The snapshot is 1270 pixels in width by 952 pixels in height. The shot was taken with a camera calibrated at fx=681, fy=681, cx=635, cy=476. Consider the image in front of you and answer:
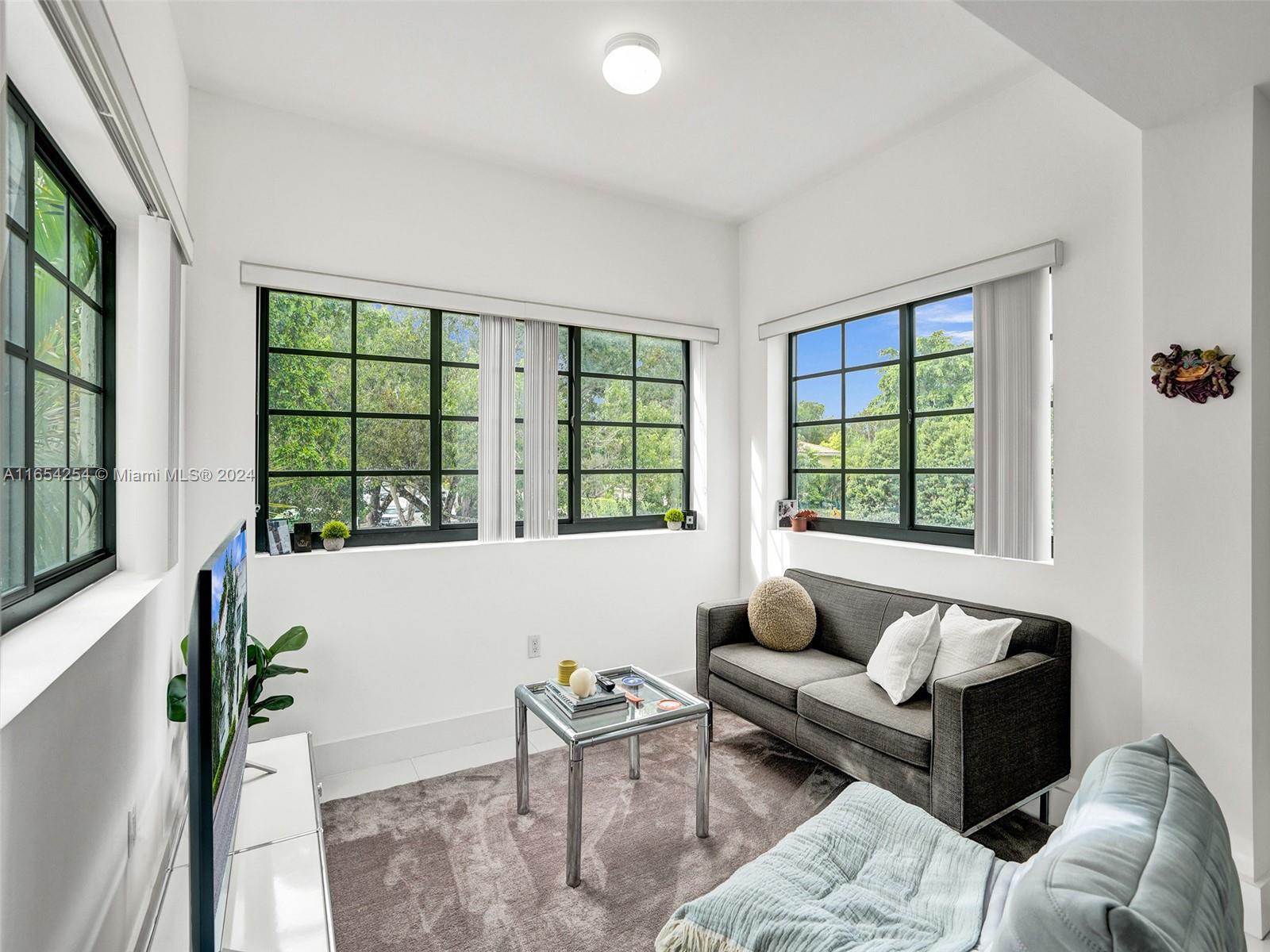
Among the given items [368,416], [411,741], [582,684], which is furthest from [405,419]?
[582,684]

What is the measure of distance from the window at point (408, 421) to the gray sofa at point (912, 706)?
110 centimetres

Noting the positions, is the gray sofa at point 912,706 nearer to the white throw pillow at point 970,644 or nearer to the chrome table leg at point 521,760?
the white throw pillow at point 970,644

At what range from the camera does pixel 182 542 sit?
8.93ft

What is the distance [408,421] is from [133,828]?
196 cm

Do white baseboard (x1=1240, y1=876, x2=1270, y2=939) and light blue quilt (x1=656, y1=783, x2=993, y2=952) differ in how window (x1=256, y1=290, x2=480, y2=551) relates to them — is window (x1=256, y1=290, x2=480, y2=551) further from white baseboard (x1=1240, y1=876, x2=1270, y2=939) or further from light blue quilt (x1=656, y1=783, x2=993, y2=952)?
white baseboard (x1=1240, y1=876, x2=1270, y2=939)

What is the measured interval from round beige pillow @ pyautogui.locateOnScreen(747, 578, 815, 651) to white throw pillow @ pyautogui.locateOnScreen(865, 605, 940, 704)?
1.61ft

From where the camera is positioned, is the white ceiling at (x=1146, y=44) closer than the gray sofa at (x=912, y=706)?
Yes

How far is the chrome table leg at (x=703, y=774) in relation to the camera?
243 centimetres

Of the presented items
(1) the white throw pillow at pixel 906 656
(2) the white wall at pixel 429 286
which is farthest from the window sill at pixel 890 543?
(2) the white wall at pixel 429 286

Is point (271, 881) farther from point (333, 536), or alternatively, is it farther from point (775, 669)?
point (775, 669)

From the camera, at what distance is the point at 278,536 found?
9.75 feet

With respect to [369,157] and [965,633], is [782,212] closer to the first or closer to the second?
[369,157]

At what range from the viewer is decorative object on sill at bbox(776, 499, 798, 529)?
3.98m

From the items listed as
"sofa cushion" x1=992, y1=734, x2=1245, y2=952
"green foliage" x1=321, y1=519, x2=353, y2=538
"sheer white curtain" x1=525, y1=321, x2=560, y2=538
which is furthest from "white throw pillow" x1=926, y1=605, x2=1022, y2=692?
"green foliage" x1=321, y1=519, x2=353, y2=538
